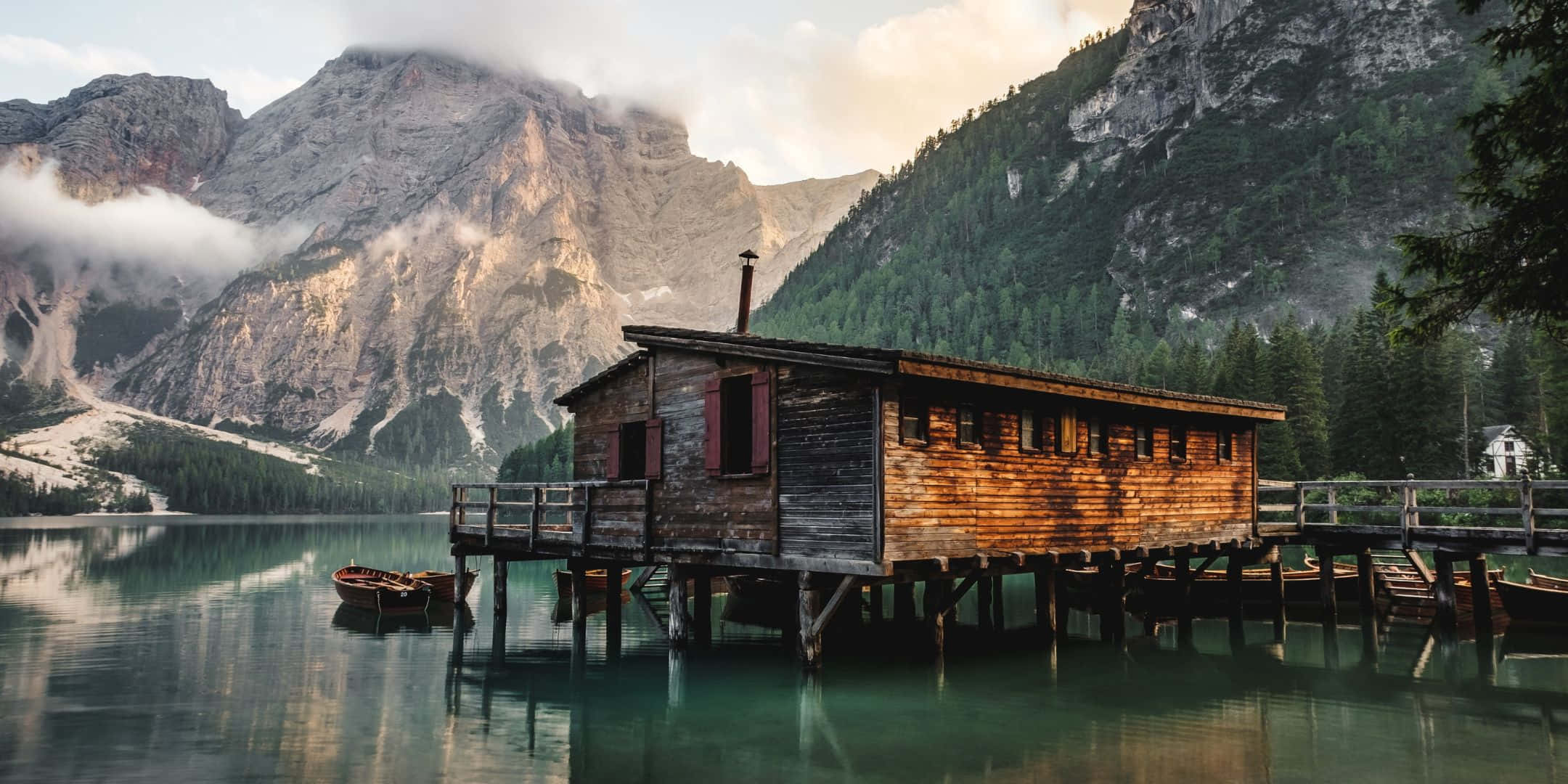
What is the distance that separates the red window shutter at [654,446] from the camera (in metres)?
24.7

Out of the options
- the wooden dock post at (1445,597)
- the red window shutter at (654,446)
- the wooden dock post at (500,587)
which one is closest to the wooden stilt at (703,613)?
the red window shutter at (654,446)

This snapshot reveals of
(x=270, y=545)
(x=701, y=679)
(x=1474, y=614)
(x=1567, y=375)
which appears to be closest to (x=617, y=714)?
(x=701, y=679)

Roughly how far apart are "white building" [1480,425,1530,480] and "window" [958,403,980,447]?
6233 centimetres

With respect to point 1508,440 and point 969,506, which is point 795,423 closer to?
point 969,506

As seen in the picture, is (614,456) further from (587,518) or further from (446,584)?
(446,584)

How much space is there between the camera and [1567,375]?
52.3 m

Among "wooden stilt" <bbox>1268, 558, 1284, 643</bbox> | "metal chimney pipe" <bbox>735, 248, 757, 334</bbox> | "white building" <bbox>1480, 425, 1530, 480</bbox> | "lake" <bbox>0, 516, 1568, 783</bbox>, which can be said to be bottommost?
"lake" <bbox>0, 516, 1568, 783</bbox>

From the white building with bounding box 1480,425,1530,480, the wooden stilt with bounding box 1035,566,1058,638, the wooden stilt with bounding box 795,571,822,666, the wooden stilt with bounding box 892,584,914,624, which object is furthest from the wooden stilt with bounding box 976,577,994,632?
the white building with bounding box 1480,425,1530,480

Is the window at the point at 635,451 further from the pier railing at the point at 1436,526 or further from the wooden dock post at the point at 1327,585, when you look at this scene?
the wooden dock post at the point at 1327,585

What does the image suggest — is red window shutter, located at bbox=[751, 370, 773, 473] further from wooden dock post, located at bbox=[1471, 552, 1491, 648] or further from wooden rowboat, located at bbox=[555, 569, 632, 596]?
wooden dock post, located at bbox=[1471, 552, 1491, 648]

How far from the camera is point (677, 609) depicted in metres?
24.5

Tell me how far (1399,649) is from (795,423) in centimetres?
1702

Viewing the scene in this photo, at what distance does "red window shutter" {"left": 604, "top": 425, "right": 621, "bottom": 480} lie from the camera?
1064 inches

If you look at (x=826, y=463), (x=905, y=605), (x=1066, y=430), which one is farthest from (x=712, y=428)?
(x=905, y=605)
